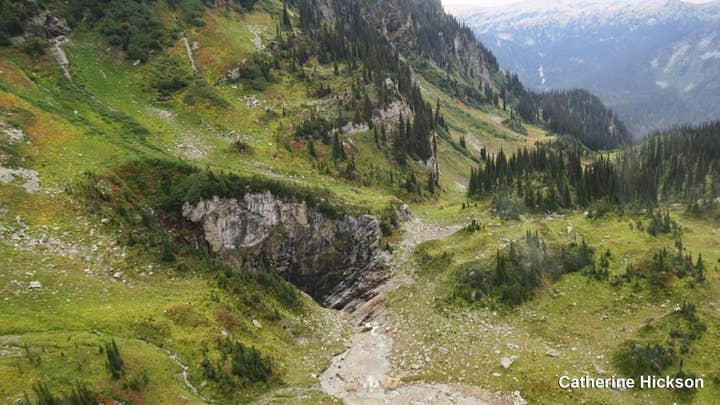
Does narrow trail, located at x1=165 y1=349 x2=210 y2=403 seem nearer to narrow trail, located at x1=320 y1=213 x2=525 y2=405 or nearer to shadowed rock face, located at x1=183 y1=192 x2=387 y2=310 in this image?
narrow trail, located at x1=320 y1=213 x2=525 y2=405

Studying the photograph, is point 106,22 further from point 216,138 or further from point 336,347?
point 336,347

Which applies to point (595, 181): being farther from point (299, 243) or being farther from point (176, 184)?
point (176, 184)

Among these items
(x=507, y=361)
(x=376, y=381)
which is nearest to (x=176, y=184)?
(x=376, y=381)

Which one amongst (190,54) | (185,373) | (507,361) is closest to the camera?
(185,373)

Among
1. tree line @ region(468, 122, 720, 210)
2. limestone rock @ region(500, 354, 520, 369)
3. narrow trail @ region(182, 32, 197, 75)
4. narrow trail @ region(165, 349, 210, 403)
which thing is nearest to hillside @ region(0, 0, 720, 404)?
narrow trail @ region(165, 349, 210, 403)

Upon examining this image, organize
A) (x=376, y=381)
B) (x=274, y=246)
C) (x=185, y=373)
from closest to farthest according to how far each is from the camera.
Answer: (x=185, y=373)
(x=376, y=381)
(x=274, y=246)

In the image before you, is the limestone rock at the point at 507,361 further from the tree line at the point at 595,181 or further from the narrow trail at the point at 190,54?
the narrow trail at the point at 190,54
